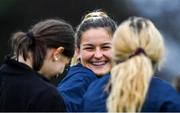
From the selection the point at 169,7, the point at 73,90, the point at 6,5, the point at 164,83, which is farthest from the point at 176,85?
the point at 169,7

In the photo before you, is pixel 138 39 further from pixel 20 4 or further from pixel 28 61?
pixel 20 4

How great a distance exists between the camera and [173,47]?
2302 cm

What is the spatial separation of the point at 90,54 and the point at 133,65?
1.14 m

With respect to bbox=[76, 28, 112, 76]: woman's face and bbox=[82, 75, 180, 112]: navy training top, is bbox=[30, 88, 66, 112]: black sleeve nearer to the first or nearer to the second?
bbox=[82, 75, 180, 112]: navy training top

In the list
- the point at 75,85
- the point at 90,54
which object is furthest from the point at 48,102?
the point at 90,54

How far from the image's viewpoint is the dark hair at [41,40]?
16.6 feet

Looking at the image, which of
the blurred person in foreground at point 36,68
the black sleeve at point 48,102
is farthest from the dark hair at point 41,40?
the black sleeve at point 48,102

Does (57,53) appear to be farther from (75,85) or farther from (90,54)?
(90,54)

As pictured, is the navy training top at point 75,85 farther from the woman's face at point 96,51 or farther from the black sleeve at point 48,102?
the black sleeve at point 48,102

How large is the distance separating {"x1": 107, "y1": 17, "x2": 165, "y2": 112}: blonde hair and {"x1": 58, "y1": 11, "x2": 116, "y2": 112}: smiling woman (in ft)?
2.94

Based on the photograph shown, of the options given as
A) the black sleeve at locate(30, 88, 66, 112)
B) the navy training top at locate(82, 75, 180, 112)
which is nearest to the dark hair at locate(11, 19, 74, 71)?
the black sleeve at locate(30, 88, 66, 112)

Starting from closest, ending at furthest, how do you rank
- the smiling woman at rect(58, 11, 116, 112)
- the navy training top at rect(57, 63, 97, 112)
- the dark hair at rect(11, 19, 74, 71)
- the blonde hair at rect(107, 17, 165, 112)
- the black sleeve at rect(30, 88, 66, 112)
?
the blonde hair at rect(107, 17, 165, 112), the black sleeve at rect(30, 88, 66, 112), the dark hair at rect(11, 19, 74, 71), the navy training top at rect(57, 63, 97, 112), the smiling woman at rect(58, 11, 116, 112)

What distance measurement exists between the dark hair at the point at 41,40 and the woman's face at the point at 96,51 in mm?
422

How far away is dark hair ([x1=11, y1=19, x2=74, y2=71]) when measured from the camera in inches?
199
